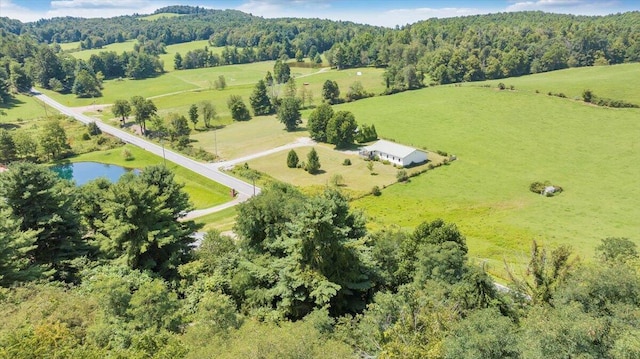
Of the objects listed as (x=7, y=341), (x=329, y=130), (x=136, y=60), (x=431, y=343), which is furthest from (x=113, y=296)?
(x=136, y=60)

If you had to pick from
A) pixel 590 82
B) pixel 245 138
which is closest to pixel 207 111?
pixel 245 138

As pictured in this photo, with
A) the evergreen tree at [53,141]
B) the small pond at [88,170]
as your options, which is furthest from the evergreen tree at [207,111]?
the evergreen tree at [53,141]

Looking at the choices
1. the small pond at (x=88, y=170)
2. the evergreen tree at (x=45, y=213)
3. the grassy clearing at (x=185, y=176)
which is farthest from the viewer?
the small pond at (x=88, y=170)

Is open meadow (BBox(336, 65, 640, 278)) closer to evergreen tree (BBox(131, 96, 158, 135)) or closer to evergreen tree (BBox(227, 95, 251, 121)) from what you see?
evergreen tree (BBox(227, 95, 251, 121))

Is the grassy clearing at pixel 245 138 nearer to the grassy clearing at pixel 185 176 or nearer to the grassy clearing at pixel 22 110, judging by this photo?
the grassy clearing at pixel 185 176

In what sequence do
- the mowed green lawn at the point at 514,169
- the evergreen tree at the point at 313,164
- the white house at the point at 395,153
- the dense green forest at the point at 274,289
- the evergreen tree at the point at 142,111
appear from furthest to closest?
the evergreen tree at the point at 142,111 < the white house at the point at 395,153 < the evergreen tree at the point at 313,164 < the mowed green lawn at the point at 514,169 < the dense green forest at the point at 274,289

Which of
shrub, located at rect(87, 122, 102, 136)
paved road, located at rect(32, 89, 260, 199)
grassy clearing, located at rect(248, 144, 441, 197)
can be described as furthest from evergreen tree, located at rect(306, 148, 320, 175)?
shrub, located at rect(87, 122, 102, 136)
